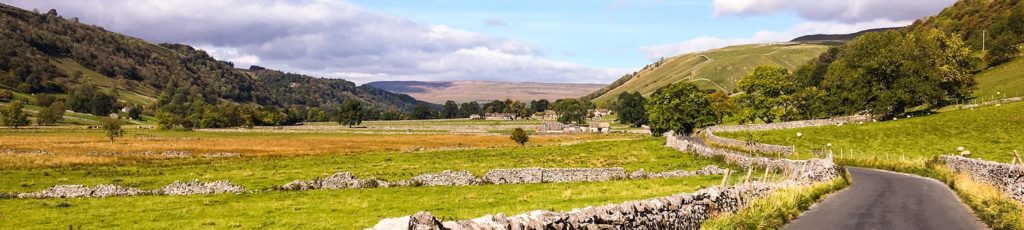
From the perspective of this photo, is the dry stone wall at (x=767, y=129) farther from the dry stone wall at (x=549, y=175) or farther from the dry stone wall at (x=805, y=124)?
the dry stone wall at (x=549, y=175)

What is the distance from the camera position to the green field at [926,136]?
63469mm

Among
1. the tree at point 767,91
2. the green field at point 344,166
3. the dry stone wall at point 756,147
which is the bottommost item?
the green field at point 344,166

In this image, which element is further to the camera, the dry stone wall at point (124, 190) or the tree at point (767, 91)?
the tree at point (767, 91)

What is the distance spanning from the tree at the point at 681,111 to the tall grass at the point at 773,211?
88635mm

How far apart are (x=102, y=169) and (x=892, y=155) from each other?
7280 centimetres

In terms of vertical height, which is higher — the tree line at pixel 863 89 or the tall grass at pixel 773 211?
the tree line at pixel 863 89

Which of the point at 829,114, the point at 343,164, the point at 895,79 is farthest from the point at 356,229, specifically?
the point at 829,114

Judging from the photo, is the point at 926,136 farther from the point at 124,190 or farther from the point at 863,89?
the point at 124,190

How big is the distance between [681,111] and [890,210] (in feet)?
313

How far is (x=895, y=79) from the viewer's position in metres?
95.6

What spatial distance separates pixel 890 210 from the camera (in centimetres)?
2580

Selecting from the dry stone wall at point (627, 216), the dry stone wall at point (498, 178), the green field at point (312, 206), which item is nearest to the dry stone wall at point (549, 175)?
the dry stone wall at point (498, 178)

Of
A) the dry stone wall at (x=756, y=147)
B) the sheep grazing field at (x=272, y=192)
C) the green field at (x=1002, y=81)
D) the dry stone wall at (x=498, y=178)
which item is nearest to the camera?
the sheep grazing field at (x=272, y=192)

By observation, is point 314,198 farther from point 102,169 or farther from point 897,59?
point 897,59
